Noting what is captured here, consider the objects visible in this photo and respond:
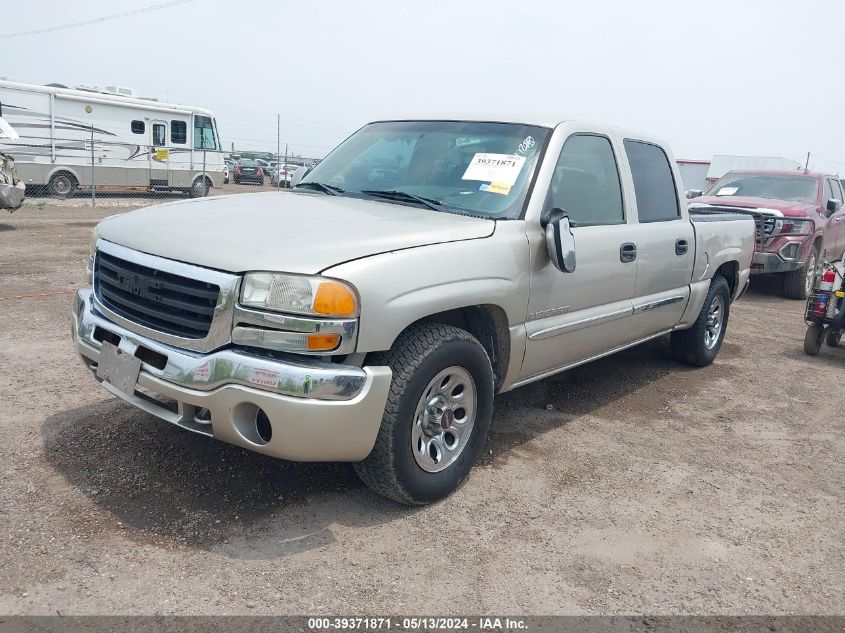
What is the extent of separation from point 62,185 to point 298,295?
20546mm

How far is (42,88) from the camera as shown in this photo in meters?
19.9

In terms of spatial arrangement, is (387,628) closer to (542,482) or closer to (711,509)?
(542,482)

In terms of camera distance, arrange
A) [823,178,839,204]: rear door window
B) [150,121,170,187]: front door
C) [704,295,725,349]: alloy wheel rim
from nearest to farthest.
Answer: [704,295,725,349]: alloy wheel rim → [823,178,839,204]: rear door window → [150,121,170,187]: front door

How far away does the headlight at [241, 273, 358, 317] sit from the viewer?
9.25 ft

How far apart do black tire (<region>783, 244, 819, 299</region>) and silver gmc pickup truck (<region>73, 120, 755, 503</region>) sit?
6330mm

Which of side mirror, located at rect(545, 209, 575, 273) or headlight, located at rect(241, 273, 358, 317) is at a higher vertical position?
side mirror, located at rect(545, 209, 575, 273)

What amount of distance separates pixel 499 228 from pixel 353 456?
1362 millimetres

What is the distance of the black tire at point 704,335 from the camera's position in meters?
5.96

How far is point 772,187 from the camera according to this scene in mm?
10852

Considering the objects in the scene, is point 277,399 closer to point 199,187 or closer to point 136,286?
point 136,286

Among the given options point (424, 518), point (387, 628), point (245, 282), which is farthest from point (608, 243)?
point (387, 628)

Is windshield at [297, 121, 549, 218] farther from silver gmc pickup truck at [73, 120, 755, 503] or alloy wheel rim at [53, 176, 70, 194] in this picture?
alloy wheel rim at [53, 176, 70, 194]

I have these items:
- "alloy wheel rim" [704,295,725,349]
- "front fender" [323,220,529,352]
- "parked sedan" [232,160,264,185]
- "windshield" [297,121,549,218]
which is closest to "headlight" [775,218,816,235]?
"alloy wheel rim" [704,295,725,349]

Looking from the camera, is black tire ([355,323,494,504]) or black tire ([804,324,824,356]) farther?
black tire ([804,324,824,356])
